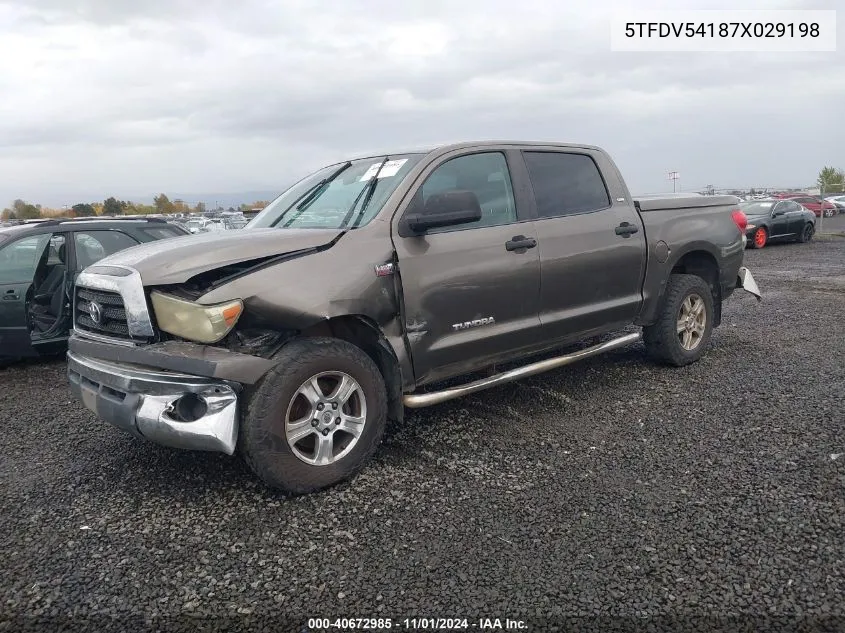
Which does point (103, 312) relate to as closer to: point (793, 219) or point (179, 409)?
point (179, 409)

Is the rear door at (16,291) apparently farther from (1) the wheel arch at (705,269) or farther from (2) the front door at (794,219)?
(2) the front door at (794,219)

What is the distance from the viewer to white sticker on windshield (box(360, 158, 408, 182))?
403cm

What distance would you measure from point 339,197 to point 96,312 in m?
1.60

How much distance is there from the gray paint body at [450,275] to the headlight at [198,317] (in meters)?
0.05

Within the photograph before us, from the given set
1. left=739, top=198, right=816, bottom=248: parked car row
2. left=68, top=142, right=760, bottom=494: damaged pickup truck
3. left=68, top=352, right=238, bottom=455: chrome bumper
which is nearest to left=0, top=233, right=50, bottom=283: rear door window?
left=68, top=142, right=760, bottom=494: damaged pickup truck

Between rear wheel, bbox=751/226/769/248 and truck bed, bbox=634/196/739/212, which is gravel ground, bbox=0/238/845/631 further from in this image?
rear wheel, bbox=751/226/769/248

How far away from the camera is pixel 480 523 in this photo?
304 cm

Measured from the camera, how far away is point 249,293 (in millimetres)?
3158

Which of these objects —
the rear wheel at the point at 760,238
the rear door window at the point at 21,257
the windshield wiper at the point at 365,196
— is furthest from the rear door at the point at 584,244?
the rear wheel at the point at 760,238

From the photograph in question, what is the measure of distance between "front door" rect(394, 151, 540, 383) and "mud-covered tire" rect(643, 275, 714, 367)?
62.2 inches

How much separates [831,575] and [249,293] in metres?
2.79

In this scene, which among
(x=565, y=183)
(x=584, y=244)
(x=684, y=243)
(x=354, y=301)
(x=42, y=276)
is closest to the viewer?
(x=354, y=301)

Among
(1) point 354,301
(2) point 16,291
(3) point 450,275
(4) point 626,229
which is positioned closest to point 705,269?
(4) point 626,229

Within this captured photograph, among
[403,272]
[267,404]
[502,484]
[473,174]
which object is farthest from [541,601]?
[473,174]
